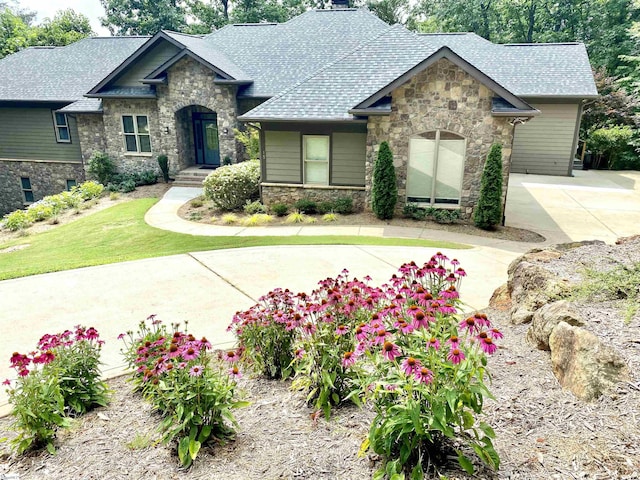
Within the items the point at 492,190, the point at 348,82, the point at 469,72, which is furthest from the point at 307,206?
the point at 469,72

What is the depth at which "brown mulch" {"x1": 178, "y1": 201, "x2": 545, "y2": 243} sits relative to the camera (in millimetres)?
11617

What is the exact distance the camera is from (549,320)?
4105mm

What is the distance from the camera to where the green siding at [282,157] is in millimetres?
14250

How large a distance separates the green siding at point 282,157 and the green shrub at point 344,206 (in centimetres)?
157

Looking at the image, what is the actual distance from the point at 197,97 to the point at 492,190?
12003 mm

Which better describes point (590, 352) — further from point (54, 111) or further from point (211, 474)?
point (54, 111)

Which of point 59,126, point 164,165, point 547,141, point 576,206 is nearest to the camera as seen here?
point 576,206

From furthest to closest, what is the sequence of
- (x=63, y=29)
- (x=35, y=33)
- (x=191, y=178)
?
(x=63, y=29)
(x=35, y=33)
(x=191, y=178)

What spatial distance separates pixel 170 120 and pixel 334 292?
16488 mm

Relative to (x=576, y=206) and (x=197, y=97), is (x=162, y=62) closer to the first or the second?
(x=197, y=97)

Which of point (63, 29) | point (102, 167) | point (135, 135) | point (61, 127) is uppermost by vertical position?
point (63, 29)

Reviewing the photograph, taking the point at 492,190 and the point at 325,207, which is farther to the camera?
the point at 325,207

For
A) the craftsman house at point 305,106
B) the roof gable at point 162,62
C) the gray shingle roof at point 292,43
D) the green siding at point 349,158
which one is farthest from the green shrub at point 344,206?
the roof gable at point 162,62

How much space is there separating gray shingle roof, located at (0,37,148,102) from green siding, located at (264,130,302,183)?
37.1 ft
